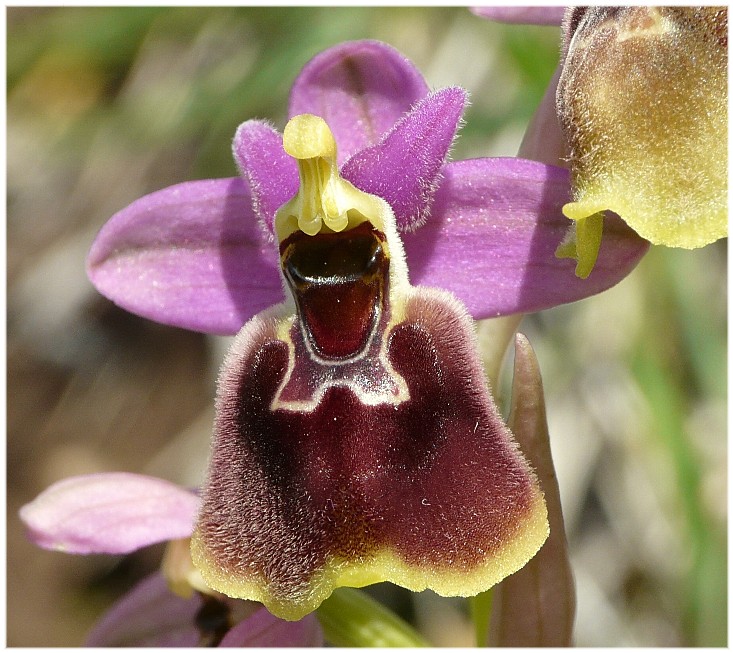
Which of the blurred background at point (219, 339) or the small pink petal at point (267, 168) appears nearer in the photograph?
the small pink petal at point (267, 168)

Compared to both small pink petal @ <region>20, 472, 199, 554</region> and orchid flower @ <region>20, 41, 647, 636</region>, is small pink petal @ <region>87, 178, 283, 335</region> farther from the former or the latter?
small pink petal @ <region>20, 472, 199, 554</region>

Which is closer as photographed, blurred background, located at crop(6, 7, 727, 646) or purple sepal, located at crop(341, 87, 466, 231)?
purple sepal, located at crop(341, 87, 466, 231)

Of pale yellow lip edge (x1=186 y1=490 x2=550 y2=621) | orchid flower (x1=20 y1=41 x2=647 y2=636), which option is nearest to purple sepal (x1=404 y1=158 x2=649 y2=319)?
orchid flower (x1=20 y1=41 x2=647 y2=636)

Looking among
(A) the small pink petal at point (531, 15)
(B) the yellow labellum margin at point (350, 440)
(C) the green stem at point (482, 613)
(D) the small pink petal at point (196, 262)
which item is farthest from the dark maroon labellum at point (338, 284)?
(C) the green stem at point (482, 613)

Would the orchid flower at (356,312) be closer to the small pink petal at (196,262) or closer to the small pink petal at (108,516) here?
the small pink petal at (196,262)

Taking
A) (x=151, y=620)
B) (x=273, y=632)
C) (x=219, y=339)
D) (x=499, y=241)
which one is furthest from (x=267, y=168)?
(x=219, y=339)

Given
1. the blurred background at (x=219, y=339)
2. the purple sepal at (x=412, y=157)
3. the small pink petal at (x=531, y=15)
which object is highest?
the small pink petal at (x=531, y=15)
